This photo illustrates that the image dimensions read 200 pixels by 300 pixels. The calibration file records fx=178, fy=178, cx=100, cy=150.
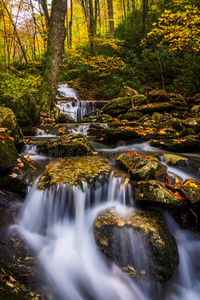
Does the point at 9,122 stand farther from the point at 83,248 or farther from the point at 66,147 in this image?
the point at 83,248

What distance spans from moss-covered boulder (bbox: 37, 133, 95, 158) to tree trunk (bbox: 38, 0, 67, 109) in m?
4.28

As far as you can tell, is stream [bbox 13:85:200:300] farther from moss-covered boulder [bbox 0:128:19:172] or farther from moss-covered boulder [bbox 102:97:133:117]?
moss-covered boulder [bbox 102:97:133:117]

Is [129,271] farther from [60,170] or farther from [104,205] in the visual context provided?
[60,170]

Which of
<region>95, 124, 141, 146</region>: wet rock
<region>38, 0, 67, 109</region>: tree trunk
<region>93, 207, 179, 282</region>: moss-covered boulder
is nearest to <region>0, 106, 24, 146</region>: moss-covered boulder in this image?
<region>95, 124, 141, 146</region>: wet rock

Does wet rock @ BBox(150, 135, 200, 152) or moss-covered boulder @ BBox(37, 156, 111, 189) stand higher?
wet rock @ BBox(150, 135, 200, 152)

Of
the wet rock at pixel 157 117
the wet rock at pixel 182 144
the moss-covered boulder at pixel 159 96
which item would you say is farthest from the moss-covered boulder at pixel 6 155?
the moss-covered boulder at pixel 159 96

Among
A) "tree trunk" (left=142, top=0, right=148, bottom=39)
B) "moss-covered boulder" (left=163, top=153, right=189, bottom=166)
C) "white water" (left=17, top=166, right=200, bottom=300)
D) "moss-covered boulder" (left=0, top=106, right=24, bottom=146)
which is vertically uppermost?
"tree trunk" (left=142, top=0, right=148, bottom=39)

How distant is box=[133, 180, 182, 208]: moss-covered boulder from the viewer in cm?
260

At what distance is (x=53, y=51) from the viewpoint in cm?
824

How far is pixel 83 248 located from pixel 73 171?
4.42ft

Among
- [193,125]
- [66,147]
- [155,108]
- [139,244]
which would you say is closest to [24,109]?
[66,147]

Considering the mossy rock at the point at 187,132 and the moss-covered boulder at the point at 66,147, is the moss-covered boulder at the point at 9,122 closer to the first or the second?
the moss-covered boulder at the point at 66,147

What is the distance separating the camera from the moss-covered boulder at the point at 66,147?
171 inches

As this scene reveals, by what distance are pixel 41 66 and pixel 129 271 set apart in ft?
61.2
